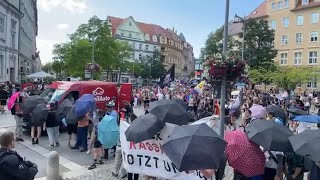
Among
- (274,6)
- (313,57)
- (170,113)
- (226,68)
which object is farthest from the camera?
(274,6)

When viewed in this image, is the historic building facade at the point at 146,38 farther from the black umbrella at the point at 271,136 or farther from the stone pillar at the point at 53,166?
the black umbrella at the point at 271,136

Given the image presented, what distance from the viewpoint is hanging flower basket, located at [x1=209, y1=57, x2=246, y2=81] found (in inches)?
325

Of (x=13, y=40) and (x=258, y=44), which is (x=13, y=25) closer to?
(x=13, y=40)

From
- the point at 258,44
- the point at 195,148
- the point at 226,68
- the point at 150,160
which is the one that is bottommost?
the point at 150,160

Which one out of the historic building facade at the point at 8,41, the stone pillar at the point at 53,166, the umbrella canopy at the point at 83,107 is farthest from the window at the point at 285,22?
the stone pillar at the point at 53,166

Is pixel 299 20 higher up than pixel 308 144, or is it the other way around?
pixel 299 20

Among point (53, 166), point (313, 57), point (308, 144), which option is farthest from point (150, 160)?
point (313, 57)

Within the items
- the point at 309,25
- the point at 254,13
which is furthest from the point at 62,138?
the point at 254,13

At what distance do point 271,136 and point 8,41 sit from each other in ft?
137

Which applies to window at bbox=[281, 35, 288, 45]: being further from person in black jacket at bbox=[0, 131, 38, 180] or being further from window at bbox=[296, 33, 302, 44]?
person in black jacket at bbox=[0, 131, 38, 180]

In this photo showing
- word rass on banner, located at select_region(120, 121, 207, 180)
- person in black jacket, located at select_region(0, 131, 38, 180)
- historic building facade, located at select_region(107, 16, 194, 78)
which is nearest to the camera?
person in black jacket, located at select_region(0, 131, 38, 180)

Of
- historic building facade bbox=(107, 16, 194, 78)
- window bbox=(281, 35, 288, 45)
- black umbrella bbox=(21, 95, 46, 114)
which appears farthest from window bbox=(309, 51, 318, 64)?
black umbrella bbox=(21, 95, 46, 114)

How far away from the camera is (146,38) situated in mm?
106875

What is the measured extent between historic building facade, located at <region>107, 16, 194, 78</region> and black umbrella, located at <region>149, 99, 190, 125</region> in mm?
84584
